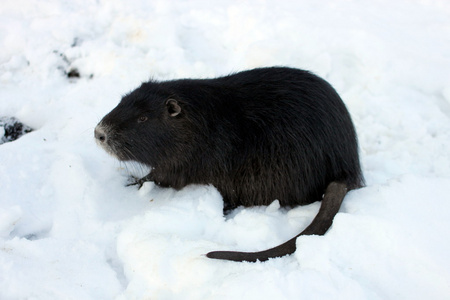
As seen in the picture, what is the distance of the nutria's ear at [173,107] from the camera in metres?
3.06

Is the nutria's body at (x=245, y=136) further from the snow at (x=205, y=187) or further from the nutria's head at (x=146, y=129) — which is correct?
the snow at (x=205, y=187)

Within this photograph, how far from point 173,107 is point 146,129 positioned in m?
0.26

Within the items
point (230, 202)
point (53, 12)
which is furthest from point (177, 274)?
point (53, 12)

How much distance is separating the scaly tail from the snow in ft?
0.18

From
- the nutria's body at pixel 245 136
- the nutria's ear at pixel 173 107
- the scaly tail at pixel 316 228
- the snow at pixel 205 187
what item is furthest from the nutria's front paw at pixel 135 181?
the scaly tail at pixel 316 228

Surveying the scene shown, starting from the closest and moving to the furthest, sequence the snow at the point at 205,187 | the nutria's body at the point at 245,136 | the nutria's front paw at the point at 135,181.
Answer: the snow at the point at 205,187 → the nutria's body at the point at 245,136 → the nutria's front paw at the point at 135,181

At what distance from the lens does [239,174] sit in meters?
3.08

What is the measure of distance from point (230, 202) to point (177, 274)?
0.90 metres

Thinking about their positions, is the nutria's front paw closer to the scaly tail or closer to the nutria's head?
the nutria's head

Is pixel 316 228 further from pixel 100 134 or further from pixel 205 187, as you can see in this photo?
pixel 100 134

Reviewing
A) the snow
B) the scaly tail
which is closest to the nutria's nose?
the snow

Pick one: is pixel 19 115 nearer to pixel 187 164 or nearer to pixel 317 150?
pixel 187 164

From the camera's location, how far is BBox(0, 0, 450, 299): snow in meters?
2.31

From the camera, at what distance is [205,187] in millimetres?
3193
